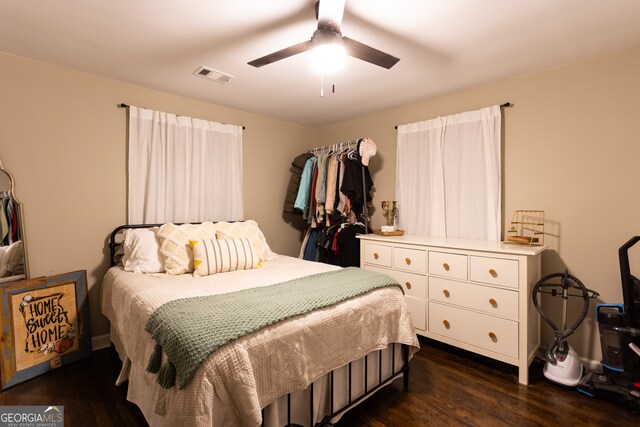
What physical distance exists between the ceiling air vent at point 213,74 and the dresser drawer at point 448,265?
234 cm

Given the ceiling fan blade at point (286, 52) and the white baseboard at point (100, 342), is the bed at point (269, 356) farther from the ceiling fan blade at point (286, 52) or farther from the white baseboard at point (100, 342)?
the ceiling fan blade at point (286, 52)

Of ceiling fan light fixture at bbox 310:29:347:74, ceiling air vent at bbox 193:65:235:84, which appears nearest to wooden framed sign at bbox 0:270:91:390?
ceiling air vent at bbox 193:65:235:84

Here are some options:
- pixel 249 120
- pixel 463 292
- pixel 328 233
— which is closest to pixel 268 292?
pixel 463 292

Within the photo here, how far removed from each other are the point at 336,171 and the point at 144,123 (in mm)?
2004

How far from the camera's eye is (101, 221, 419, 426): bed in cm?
122

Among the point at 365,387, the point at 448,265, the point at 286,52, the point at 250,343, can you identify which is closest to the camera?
the point at 250,343

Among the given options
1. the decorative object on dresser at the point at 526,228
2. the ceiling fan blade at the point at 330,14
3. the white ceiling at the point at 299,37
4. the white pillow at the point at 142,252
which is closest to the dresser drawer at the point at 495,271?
the decorative object on dresser at the point at 526,228

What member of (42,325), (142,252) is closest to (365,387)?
(142,252)

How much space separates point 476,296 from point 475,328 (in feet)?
0.84

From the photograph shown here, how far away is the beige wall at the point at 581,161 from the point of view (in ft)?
7.39

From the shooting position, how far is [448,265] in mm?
2572

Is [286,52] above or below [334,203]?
above

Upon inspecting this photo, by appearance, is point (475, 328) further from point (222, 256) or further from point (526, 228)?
point (222, 256)

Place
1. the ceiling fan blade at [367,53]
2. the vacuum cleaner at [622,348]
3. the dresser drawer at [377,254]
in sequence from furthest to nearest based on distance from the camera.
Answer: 1. the dresser drawer at [377,254]
2. the vacuum cleaner at [622,348]
3. the ceiling fan blade at [367,53]
